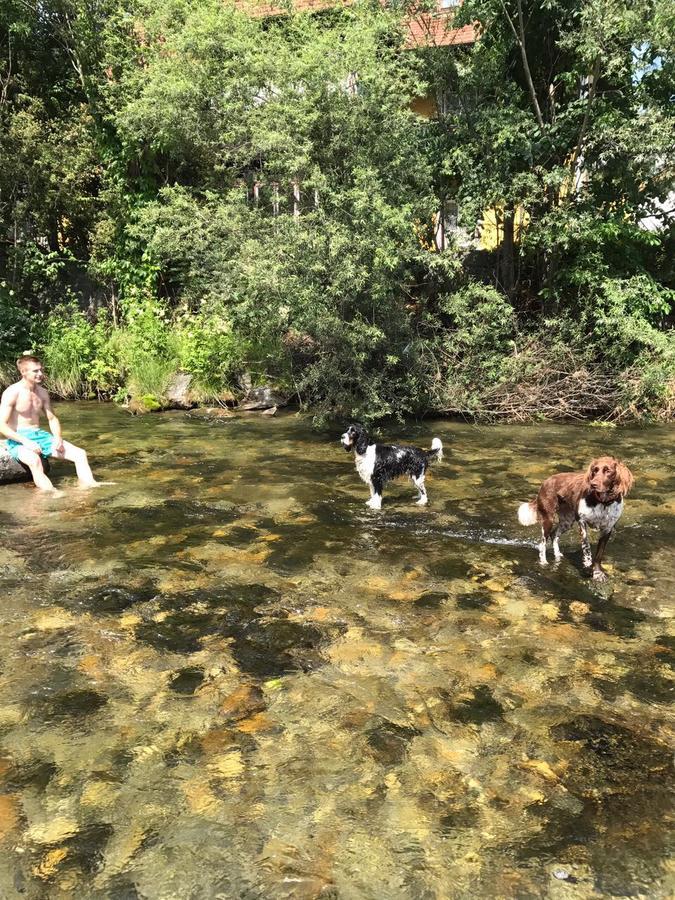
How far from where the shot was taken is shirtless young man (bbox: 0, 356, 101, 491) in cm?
819

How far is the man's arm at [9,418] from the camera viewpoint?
26.6 feet

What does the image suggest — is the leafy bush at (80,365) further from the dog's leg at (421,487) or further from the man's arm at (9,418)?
the dog's leg at (421,487)

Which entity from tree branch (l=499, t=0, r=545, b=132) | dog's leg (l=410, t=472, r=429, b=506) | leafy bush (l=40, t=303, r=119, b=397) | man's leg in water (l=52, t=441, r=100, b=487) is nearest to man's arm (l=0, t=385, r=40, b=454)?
man's leg in water (l=52, t=441, r=100, b=487)

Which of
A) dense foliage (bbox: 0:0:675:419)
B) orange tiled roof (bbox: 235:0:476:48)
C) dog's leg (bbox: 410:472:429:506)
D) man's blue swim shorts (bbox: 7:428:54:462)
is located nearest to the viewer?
dog's leg (bbox: 410:472:429:506)

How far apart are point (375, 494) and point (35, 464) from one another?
173 inches

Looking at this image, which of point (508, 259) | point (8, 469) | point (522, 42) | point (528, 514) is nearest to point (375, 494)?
point (528, 514)

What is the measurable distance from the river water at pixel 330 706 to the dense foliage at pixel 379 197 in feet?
17.7

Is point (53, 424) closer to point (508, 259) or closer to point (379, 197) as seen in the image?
point (379, 197)

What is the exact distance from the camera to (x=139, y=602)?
5.10 metres

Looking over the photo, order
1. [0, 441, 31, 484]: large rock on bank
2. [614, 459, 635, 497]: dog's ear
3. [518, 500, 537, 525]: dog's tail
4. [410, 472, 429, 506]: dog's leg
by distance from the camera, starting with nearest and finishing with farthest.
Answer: [614, 459, 635, 497]: dog's ear → [518, 500, 537, 525]: dog's tail → [410, 472, 429, 506]: dog's leg → [0, 441, 31, 484]: large rock on bank

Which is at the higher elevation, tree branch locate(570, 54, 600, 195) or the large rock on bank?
tree branch locate(570, 54, 600, 195)

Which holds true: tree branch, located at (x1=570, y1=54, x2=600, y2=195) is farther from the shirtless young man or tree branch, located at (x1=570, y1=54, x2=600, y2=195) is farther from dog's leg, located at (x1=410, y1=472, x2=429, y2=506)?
the shirtless young man

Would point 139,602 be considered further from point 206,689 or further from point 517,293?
point 517,293

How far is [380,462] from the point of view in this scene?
765 cm
